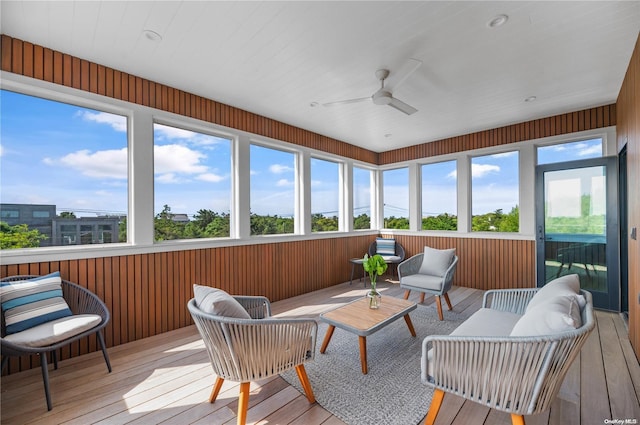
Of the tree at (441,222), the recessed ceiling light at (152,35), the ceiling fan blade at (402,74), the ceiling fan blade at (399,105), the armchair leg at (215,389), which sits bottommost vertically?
the armchair leg at (215,389)

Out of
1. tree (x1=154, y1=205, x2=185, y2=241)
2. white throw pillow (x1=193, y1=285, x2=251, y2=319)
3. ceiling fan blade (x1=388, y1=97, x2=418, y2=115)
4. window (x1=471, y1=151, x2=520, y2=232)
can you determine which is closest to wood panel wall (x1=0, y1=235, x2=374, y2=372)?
tree (x1=154, y1=205, x2=185, y2=241)

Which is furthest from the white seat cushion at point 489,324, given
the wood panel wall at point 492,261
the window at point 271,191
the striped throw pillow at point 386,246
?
the striped throw pillow at point 386,246

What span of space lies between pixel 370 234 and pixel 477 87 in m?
3.62

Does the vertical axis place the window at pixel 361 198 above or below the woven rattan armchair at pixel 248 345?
above

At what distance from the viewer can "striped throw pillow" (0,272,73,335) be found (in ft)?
6.81

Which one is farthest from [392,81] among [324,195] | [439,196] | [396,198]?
[396,198]

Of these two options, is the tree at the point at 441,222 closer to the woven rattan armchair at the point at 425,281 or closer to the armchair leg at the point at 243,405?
the woven rattan armchair at the point at 425,281

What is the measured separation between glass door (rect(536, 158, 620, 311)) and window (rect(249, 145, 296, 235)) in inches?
156

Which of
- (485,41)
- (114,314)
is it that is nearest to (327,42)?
(485,41)

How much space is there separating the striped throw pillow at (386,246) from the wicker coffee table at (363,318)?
283cm

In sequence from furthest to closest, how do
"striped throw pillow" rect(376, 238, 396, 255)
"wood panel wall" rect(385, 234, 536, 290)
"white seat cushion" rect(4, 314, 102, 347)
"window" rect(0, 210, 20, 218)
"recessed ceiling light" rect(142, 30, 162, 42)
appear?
"striped throw pillow" rect(376, 238, 396, 255) < "wood panel wall" rect(385, 234, 536, 290) < "window" rect(0, 210, 20, 218) < "recessed ceiling light" rect(142, 30, 162, 42) < "white seat cushion" rect(4, 314, 102, 347)

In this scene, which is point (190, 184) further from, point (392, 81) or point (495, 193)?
point (495, 193)

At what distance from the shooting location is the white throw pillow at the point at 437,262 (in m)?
3.99

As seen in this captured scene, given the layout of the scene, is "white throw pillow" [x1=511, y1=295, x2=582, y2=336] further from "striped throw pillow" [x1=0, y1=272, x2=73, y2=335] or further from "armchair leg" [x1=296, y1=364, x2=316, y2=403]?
"striped throw pillow" [x1=0, y1=272, x2=73, y2=335]
